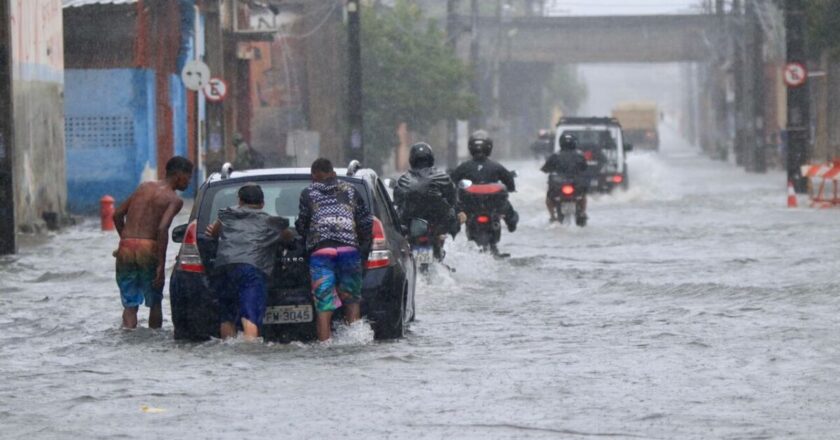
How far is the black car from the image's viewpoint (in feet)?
41.3

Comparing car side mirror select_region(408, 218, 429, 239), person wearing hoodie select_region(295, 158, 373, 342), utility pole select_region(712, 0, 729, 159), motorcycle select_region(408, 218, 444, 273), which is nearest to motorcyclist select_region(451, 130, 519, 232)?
motorcycle select_region(408, 218, 444, 273)

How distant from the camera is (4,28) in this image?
21.8m

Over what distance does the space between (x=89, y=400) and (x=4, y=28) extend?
12.2 meters

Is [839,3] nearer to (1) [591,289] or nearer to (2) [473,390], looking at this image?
(1) [591,289]

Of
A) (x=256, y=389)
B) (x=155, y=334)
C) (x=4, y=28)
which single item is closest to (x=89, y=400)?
(x=256, y=389)

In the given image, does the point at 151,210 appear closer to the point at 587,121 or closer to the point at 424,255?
the point at 424,255

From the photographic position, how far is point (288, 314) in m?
12.6

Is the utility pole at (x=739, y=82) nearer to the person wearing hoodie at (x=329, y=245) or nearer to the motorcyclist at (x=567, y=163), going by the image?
the motorcyclist at (x=567, y=163)

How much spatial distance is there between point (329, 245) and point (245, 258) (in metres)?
0.61

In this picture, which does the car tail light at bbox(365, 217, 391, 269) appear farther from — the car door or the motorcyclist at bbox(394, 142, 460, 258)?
the motorcyclist at bbox(394, 142, 460, 258)

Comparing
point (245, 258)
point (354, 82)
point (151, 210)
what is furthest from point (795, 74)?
point (245, 258)

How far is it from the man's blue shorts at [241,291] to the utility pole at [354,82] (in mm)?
26120

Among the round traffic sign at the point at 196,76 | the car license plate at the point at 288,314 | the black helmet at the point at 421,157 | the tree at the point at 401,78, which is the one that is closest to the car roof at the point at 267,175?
the car license plate at the point at 288,314

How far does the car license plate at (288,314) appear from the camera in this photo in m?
12.6
